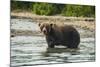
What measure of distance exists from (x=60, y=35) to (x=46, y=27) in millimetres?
218

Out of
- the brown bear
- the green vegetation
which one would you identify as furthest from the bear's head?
the green vegetation

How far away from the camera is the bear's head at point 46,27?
243 centimetres

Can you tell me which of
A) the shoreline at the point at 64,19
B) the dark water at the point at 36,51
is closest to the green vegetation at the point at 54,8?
the shoreline at the point at 64,19

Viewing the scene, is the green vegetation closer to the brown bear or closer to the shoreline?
the shoreline

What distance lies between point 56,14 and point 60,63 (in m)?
0.62

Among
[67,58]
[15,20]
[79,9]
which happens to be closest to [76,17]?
[79,9]

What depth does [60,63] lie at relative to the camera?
2.50 meters

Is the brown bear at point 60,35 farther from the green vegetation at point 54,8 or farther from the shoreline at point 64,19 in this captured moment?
the green vegetation at point 54,8

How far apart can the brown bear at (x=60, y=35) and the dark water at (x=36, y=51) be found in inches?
2.2
